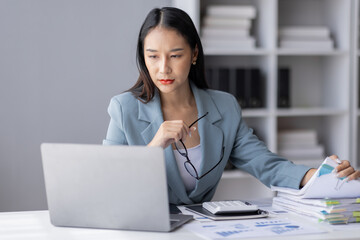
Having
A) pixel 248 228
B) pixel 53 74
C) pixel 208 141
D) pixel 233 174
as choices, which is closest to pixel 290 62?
pixel 233 174

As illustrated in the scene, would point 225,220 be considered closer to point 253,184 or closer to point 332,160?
point 332,160

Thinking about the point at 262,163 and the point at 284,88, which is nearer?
the point at 262,163

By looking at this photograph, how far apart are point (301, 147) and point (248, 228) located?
2.01 metres

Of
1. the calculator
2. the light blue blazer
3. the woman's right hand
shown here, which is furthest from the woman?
the calculator

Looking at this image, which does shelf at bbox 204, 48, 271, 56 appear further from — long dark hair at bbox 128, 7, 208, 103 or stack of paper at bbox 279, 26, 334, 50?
long dark hair at bbox 128, 7, 208, 103

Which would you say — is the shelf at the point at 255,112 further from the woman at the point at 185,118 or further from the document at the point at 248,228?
the document at the point at 248,228

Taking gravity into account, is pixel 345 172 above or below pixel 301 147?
above

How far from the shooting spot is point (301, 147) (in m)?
3.29

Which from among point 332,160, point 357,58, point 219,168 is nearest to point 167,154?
point 219,168

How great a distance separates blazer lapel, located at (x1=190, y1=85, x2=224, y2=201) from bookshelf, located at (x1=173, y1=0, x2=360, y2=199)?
1024 millimetres

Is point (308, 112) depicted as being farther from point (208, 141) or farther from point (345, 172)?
point (345, 172)

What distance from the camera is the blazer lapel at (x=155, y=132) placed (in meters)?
1.84

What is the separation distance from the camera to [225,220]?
147 centimetres

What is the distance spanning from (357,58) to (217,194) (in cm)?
125
